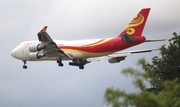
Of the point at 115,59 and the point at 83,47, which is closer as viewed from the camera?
the point at 83,47

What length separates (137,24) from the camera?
7488 centimetres

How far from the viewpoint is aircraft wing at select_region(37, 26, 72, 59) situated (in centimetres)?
7278

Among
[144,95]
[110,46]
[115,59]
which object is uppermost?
[110,46]

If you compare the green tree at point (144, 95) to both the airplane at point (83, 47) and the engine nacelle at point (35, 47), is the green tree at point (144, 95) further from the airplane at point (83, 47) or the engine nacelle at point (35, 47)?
the engine nacelle at point (35, 47)

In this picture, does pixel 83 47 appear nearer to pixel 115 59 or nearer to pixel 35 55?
pixel 115 59

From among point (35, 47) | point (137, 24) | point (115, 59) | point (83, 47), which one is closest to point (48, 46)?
point (35, 47)

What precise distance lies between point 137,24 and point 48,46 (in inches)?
569

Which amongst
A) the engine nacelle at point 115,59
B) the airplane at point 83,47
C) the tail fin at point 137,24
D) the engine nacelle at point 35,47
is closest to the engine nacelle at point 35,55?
the airplane at point 83,47

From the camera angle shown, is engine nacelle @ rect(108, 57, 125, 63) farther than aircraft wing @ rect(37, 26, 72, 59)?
Yes

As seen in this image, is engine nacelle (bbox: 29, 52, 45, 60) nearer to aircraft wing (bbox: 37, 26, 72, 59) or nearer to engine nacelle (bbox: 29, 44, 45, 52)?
aircraft wing (bbox: 37, 26, 72, 59)

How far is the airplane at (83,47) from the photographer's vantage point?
71.8 meters

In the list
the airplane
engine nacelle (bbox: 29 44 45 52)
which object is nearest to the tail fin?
the airplane

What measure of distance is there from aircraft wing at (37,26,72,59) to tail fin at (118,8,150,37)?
10.0 m

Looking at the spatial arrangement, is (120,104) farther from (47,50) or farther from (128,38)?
(47,50)
